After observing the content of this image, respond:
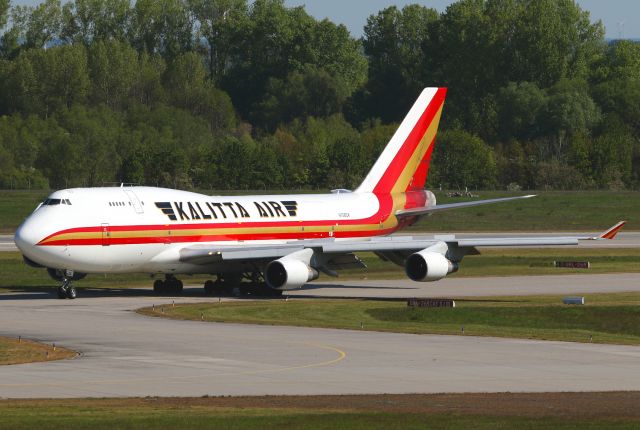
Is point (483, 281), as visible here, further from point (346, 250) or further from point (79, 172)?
point (79, 172)

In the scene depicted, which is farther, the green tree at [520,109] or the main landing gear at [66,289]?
the green tree at [520,109]

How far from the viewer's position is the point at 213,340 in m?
42.4

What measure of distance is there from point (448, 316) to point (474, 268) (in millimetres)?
23470

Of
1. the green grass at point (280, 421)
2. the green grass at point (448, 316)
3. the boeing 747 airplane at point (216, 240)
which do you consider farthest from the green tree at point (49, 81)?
the green grass at point (280, 421)

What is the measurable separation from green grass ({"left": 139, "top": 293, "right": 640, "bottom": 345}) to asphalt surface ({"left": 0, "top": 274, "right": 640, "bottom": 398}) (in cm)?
218

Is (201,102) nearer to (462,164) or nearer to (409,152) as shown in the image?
(462,164)

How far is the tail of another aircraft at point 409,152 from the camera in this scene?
68062 mm

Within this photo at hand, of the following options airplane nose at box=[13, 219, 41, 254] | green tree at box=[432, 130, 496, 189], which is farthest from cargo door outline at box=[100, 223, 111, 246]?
green tree at box=[432, 130, 496, 189]

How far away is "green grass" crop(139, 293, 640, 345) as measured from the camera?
47250mm

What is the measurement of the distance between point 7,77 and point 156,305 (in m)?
139

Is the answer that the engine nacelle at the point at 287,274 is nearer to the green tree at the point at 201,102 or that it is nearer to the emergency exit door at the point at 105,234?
the emergency exit door at the point at 105,234

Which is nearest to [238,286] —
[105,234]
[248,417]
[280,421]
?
[105,234]

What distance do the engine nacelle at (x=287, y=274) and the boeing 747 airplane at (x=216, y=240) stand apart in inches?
1.6

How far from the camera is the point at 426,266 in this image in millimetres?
57375
